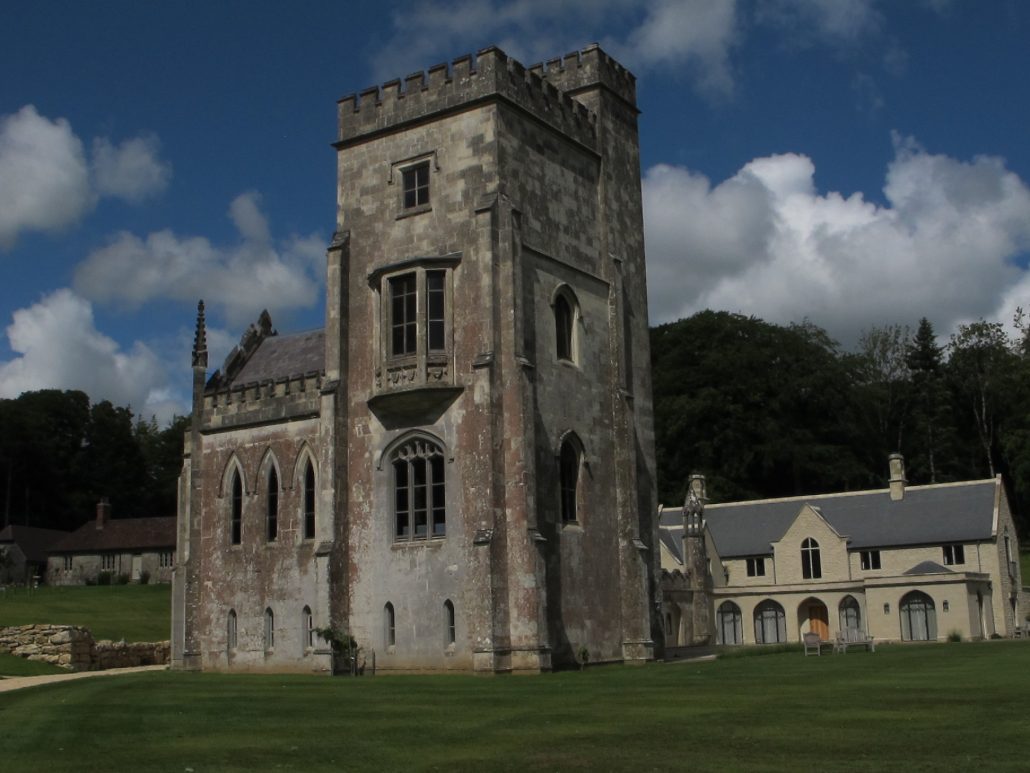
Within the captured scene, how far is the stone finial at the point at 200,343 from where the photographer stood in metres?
36.9

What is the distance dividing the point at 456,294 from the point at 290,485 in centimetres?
787

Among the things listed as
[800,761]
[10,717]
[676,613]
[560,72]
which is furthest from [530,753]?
[676,613]

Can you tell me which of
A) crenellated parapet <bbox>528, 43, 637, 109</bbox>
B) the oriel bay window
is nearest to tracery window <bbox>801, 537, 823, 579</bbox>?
crenellated parapet <bbox>528, 43, 637, 109</bbox>

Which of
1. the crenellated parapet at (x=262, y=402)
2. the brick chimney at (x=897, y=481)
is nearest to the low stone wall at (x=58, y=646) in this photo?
the crenellated parapet at (x=262, y=402)

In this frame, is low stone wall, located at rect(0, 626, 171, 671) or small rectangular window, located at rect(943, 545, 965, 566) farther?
small rectangular window, located at rect(943, 545, 965, 566)

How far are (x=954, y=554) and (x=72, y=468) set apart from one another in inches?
2921

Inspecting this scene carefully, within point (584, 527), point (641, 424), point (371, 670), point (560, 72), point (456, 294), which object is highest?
point (560, 72)

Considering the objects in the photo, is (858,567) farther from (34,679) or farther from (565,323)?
(34,679)

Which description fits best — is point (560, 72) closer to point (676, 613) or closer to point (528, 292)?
point (528, 292)

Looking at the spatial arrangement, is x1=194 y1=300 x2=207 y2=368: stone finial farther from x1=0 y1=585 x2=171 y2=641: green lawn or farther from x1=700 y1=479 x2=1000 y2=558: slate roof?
x1=700 y1=479 x2=1000 y2=558: slate roof

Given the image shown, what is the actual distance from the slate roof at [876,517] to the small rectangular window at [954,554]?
15.6 inches

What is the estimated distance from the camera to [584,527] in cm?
3102

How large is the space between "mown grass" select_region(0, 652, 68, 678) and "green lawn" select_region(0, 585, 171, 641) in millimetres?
12797

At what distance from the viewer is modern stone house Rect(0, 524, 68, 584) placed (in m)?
87.9
